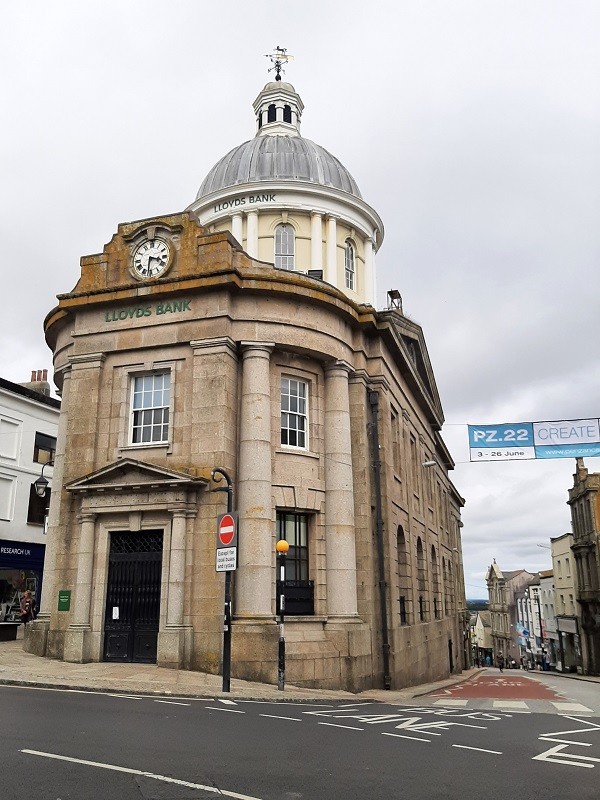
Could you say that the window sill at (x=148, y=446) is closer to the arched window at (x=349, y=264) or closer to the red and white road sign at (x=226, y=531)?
the red and white road sign at (x=226, y=531)

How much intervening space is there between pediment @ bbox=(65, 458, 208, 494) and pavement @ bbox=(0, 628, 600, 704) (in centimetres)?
436

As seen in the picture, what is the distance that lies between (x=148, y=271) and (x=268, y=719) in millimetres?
13560

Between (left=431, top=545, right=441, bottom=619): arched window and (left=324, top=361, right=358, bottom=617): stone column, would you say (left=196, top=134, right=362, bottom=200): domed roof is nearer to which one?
(left=324, top=361, right=358, bottom=617): stone column

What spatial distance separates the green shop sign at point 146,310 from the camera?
20141 mm

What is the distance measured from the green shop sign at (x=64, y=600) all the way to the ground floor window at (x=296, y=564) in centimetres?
576

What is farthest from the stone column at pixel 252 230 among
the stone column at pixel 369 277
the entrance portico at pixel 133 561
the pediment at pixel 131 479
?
the entrance portico at pixel 133 561

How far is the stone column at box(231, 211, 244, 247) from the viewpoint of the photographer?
3212 cm

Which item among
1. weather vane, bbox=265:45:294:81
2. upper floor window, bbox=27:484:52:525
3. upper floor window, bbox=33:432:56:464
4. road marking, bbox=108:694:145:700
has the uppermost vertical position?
weather vane, bbox=265:45:294:81

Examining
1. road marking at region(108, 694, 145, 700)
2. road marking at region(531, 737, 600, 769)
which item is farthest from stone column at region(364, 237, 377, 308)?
road marking at region(531, 737, 600, 769)

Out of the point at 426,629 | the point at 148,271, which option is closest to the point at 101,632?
the point at 148,271

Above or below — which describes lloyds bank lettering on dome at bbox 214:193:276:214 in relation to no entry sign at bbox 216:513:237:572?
above

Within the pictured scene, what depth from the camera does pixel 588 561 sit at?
58969 millimetres

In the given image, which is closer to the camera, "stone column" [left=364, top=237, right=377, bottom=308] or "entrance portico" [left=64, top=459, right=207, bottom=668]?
"entrance portico" [left=64, top=459, right=207, bottom=668]

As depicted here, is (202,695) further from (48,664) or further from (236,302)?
(236,302)
